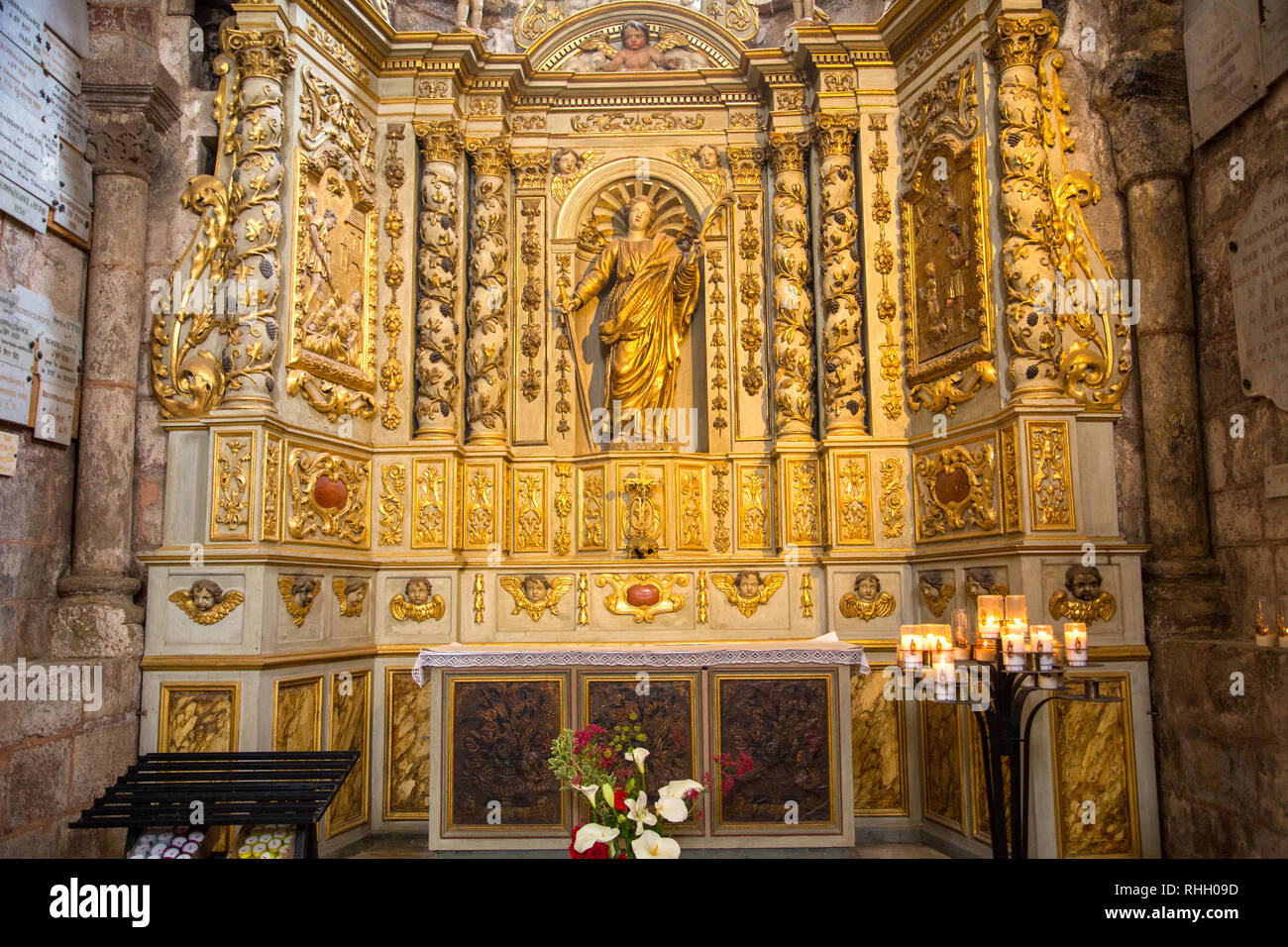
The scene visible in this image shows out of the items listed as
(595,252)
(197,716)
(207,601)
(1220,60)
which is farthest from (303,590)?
(1220,60)

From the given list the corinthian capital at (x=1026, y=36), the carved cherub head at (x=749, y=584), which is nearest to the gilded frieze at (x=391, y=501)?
the carved cherub head at (x=749, y=584)

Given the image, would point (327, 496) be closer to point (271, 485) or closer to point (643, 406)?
point (271, 485)

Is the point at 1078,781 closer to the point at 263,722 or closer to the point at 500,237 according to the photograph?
the point at 263,722

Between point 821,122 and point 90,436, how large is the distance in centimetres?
755

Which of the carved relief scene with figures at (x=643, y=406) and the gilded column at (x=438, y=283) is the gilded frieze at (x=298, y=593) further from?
the gilded column at (x=438, y=283)

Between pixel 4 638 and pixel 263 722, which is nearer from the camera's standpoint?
pixel 4 638

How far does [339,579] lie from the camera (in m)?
8.54

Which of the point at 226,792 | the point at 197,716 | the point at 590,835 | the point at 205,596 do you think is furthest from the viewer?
the point at 205,596

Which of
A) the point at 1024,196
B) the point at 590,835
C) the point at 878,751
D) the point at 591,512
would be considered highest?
the point at 1024,196

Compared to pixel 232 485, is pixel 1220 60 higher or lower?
higher

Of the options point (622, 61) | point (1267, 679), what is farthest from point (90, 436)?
point (1267, 679)

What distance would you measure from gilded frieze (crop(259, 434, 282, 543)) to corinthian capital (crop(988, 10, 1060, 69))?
23.4 feet

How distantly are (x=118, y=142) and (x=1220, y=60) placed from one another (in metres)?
9.04

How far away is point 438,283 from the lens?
9.59m
